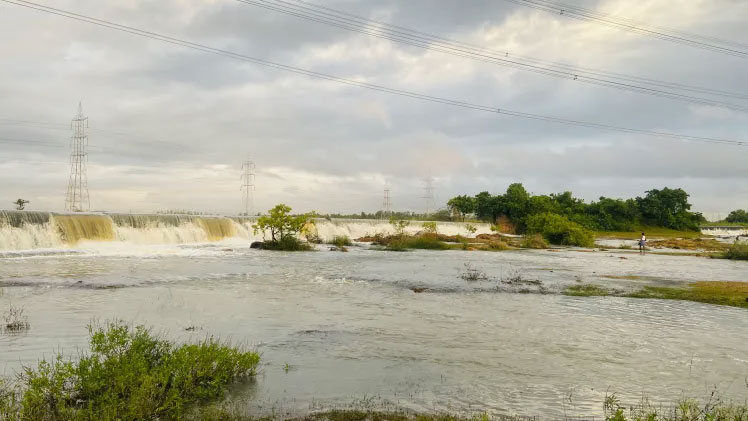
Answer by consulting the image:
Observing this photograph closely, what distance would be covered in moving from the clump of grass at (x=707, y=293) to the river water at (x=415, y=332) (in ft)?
3.55

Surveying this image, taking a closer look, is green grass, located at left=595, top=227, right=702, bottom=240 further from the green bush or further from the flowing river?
the flowing river

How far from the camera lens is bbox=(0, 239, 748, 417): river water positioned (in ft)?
25.4

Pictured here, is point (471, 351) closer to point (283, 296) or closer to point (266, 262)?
point (283, 296)

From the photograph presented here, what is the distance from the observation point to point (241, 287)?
60.7 ft

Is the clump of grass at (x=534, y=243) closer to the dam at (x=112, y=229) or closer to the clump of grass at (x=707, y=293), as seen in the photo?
the dam at (x=112, y=229)

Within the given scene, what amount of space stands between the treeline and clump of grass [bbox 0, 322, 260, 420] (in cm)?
7929

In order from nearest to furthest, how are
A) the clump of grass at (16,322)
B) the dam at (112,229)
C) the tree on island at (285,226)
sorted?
the clump of grass at (16,322) < the dam at (112,229) < the tree on island at (285,226)

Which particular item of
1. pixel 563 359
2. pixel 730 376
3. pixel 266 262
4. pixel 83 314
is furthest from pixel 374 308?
pixel 266 262

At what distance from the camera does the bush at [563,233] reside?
54.3m

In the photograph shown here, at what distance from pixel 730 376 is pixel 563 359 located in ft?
8.37

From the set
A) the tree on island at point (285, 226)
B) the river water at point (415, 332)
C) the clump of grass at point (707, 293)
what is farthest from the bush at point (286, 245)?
the clump of grass at point (707, 293)

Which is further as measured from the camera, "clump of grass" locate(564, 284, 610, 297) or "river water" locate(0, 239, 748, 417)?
"clump of grass" locate(564, 284, 610, 297)

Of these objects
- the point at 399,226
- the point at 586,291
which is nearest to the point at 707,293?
the point at 586,291

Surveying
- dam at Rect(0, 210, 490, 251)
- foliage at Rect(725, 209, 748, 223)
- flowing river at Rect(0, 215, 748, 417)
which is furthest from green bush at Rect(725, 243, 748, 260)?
foliage at Rect(725, 209, 748, 223)
